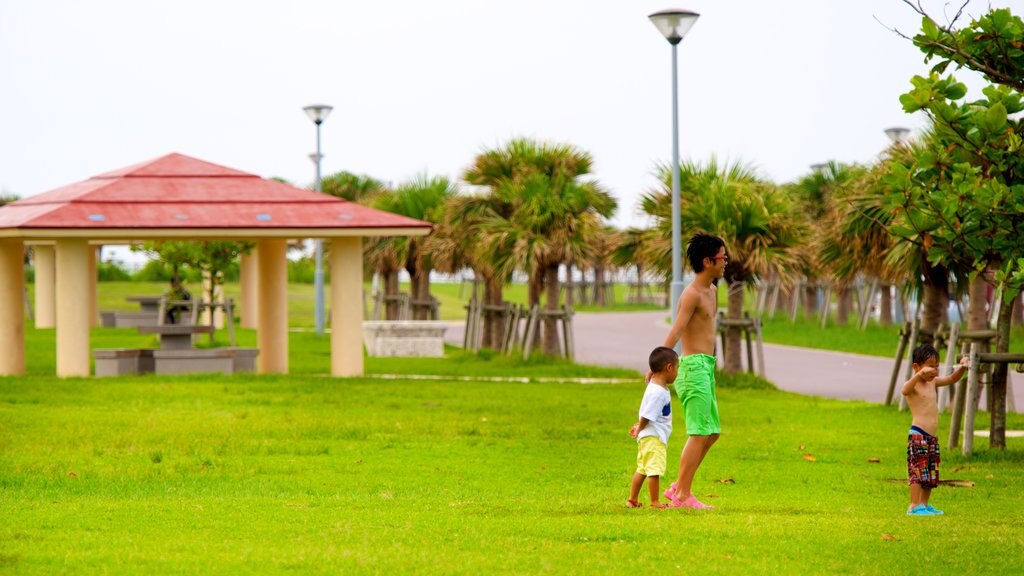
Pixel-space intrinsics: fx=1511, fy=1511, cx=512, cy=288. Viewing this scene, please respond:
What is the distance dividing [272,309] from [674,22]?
33.7 ft

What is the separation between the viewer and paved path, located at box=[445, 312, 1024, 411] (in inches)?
1005

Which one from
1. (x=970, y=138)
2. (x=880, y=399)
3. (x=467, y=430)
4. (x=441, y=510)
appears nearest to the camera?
(x=441, y=510)

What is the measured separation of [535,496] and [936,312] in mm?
12247

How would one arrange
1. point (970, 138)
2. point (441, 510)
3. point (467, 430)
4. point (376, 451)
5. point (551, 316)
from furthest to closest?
point (551, 316) → point (467, 430) → point (376, 451) → point (970, 138) → point (441, 510)

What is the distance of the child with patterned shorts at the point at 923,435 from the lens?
1058 centimetres

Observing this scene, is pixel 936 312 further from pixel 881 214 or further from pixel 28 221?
pixel 28 221

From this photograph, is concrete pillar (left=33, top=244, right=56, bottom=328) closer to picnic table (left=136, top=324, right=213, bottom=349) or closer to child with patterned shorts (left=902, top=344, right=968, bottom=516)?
picnic table (left=136, top=324, right=213, bottom=349)

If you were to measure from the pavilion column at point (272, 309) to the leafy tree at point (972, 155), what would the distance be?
675 inches

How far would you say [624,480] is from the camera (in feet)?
42.7

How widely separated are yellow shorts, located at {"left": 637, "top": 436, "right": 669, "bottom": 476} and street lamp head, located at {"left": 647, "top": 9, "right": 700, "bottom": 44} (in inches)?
517

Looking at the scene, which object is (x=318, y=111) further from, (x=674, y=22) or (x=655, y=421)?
(x=655, y=421)

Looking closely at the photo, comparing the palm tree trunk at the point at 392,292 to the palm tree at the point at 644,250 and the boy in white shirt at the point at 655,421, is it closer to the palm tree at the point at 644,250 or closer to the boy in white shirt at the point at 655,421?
the palm tree at the point at 644,250

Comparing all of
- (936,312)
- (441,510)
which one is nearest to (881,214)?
(936,312)

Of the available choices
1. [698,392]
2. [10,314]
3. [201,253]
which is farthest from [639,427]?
[201,253]
